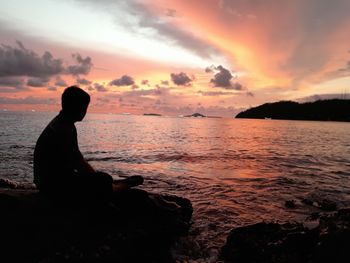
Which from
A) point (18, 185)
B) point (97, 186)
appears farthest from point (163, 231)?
point (18, 185)

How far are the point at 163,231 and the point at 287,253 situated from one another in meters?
2.73

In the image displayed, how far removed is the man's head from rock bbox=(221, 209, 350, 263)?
429 centimetres

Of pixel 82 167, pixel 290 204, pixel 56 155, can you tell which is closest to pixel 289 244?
pixel 82 167

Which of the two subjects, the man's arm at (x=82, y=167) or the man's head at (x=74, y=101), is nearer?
the man's head at (x=74, y=101)

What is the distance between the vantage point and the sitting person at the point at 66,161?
5.85m

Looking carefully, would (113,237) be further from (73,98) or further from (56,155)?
(73,98)

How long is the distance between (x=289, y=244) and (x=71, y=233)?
4.24 metres

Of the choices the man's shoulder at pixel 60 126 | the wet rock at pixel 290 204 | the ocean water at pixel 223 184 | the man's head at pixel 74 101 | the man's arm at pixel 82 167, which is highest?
the man's head at pixel 74 101

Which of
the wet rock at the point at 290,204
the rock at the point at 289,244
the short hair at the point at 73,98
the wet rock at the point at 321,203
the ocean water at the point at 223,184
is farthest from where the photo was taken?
the wet rock at the point at 290,204

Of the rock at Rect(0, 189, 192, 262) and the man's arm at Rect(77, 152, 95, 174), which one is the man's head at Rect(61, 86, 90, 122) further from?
the rock at Rect(0, 189, 192, 262)

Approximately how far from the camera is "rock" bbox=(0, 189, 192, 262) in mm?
5711

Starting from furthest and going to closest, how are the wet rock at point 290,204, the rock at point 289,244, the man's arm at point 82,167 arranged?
the wet rock at point 290,204
the man's arm at point 82,167
the rock at point 289,244

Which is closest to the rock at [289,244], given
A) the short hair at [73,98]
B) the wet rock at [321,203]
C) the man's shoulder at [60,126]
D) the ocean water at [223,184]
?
the ocean water at [223,184]

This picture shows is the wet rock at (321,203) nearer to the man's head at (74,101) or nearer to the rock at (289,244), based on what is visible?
the rock at (289,244)
